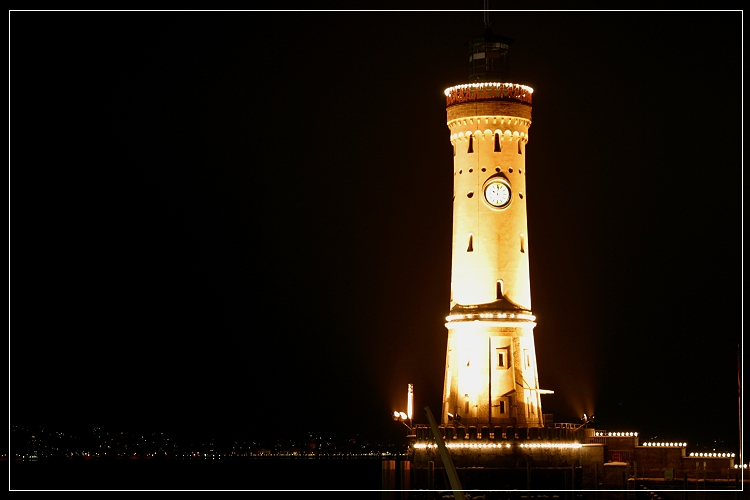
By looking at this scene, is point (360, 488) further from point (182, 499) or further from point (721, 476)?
point (721, 476)

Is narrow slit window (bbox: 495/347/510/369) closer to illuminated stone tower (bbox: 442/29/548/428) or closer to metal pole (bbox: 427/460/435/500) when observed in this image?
illuminated stone tower (bbox: 442/29/548/428)

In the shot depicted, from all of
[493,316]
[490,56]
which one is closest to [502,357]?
[493,316]

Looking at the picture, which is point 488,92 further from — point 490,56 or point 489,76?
point 490,56

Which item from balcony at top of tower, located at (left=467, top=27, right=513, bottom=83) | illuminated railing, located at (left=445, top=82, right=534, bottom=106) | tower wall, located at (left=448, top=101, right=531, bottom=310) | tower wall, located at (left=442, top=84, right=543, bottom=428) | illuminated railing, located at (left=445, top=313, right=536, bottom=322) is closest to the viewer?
tower wall, located at (left=442, top=84, right=543, bottom=428)

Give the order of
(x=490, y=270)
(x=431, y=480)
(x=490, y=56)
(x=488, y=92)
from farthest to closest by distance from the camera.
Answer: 1. (x=490, y=56)
2. (x=488, y=92)
3. (x=490, y=270)
4. (x=431, y=480)

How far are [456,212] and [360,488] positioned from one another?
2440 inches

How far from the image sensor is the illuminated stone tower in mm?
80250

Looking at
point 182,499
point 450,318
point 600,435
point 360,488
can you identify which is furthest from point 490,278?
point 360,488

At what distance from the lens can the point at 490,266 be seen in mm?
81500

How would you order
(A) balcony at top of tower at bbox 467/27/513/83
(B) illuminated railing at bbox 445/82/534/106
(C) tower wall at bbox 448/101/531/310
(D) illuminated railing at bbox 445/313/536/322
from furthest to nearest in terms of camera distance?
1. (A) balcony at top of tower at bbox 467/27/513/83
2. (B) illuminated railing at bbox 445/82/534/106
3. (C) tower wall at bbox 448/101/531/310
4. (D) illuminated railing at bbox 445/313/536/322

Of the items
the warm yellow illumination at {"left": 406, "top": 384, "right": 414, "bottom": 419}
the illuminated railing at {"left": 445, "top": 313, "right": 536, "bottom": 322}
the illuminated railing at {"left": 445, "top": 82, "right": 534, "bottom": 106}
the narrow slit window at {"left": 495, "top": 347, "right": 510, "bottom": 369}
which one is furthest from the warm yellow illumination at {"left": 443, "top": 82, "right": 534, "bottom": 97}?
the warm yellow illumination at {"left": 406, "top": 384, "right": 414, "bottom": 419}

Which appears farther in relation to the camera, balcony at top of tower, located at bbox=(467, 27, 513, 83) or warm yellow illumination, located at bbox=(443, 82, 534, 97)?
balcony at top of tower, located at bbox=(467, 27, 513, 83)

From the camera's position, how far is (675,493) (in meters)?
74.2

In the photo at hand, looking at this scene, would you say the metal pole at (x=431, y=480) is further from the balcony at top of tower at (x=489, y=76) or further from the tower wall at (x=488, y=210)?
the balcony at top of tower at (x=489, y=76)
